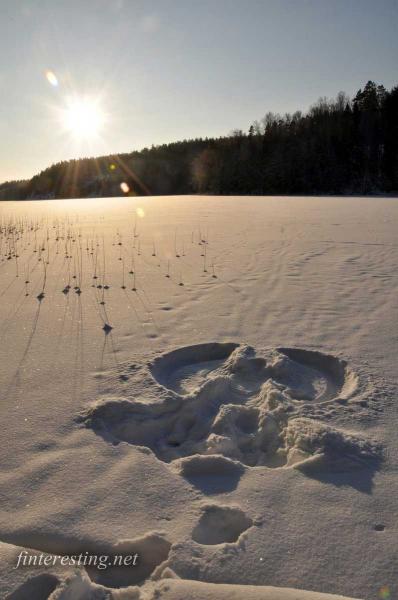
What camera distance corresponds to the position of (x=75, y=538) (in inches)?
71.0

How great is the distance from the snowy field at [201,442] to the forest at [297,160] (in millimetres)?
48233

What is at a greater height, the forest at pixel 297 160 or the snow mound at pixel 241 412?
the forest at pixel 297 160

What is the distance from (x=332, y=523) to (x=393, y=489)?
43 centimetres

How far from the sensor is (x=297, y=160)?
54.2m

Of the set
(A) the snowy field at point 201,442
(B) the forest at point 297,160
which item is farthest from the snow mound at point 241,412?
(B) the forest at point 297,160

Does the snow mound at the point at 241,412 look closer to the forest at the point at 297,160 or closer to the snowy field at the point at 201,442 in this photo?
the snowy field at the point at 201,442

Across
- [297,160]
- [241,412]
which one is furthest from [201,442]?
[297,160]

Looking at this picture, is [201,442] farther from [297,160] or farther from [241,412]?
[297,160]

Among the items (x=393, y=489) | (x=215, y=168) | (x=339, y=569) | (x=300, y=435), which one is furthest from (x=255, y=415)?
(x=215, y=168)

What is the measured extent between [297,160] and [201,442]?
2244 inches

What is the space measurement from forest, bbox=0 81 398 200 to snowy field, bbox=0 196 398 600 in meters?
48.2

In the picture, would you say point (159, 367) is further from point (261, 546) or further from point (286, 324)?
point (261, 546)

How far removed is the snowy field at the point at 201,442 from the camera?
5.46 ft

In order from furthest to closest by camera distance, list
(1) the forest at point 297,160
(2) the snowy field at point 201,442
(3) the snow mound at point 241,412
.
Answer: (1) the forest at point 297,160 → (3) the snow mound at point 241,412 → (2) the snowy field at point 201,442
